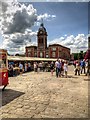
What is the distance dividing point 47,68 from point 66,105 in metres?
22.3

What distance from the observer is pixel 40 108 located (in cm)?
769

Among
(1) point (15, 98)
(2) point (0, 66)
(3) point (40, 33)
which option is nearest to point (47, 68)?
(2) point (0, 66)

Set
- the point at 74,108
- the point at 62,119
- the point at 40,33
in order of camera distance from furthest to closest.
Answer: the point at 40,33 < the point at 74,108 < the point at 62,119

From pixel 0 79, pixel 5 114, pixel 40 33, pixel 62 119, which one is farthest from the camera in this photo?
pixel 40 33

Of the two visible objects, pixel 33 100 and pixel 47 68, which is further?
pixel 47 68

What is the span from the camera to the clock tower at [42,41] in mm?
84275

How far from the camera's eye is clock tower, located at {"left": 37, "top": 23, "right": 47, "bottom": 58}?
84.3 m

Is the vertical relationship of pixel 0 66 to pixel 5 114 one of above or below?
above

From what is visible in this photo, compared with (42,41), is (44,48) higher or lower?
lower

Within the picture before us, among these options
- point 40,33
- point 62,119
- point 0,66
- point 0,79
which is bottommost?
point 62,119

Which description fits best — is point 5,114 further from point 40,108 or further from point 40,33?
point 40,33

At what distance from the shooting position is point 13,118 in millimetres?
6426

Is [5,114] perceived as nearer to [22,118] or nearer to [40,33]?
[22,118]

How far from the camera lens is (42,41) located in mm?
85062
